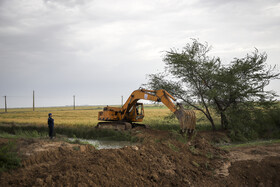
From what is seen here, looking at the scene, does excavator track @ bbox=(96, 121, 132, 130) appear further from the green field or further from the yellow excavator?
the green field

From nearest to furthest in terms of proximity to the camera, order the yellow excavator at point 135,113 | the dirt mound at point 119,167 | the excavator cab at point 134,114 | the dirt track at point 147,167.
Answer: the dirt mound at point 119,167 < the dirt track at point 147,167 < the yellow excavator at point 135,113 < the excavator cab at point 134,114

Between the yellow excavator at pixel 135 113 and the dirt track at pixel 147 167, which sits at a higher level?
the yellow excavator at pixel 135 113

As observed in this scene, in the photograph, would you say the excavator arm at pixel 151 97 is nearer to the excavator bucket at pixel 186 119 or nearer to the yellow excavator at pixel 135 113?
the yellow excavator at pixel 135 113

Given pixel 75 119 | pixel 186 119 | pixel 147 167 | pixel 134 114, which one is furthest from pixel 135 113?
pixel 75 119

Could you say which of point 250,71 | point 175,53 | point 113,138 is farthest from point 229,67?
point 113,138

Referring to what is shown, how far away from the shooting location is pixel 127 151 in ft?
26.1

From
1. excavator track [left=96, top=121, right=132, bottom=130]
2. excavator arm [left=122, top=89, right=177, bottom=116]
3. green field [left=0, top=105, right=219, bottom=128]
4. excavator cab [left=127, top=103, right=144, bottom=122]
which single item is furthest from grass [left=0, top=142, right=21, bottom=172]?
green field [left=0, top=105, right=219, bottom=128]

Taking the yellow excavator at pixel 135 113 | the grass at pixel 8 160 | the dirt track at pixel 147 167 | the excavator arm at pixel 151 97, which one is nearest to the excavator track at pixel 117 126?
the yellow excavator at pixel 135 113

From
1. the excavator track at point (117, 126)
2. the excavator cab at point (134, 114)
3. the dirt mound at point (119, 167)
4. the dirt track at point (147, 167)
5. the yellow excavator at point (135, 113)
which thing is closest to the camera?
the dirt mound at point (119, 167)

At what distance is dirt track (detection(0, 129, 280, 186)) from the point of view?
6.07 m

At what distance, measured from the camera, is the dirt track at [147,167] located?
6066 mm

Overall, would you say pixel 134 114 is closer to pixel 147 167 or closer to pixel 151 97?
pixel 151 97

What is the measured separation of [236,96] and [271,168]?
9.20 meters

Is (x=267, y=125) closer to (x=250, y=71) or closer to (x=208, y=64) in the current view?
(x=250, y=71)
